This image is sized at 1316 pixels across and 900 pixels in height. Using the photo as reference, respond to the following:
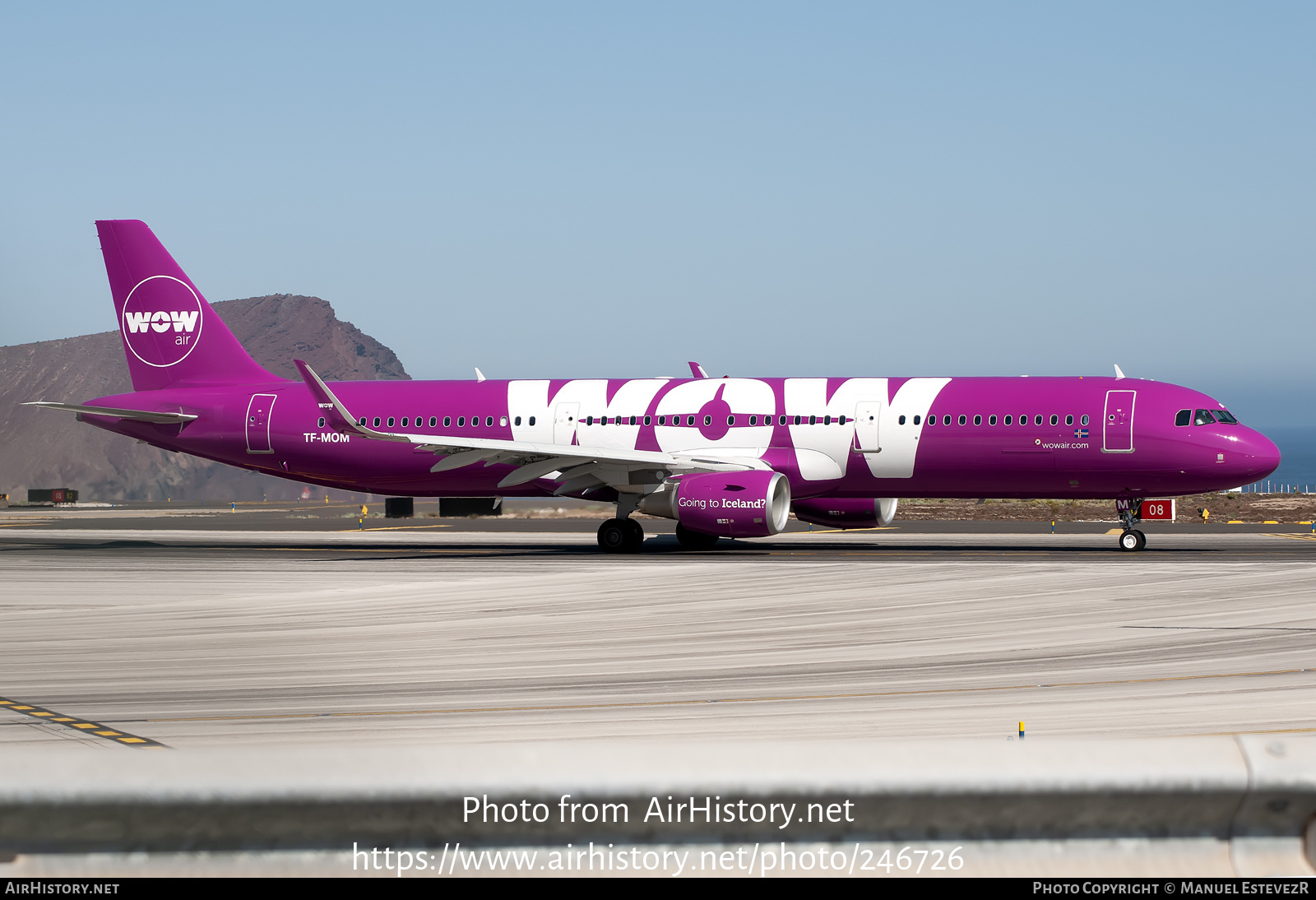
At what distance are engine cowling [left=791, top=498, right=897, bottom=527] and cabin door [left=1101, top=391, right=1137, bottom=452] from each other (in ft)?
19.1

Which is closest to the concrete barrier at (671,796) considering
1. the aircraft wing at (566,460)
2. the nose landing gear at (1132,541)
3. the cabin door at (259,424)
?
the aircraft wing at (566,460)

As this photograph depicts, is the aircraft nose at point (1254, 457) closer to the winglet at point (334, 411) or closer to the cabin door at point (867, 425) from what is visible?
the cabin door at point (867, 425)

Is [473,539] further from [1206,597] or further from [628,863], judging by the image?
[628,863]

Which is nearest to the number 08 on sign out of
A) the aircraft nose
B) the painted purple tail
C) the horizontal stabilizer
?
the aircraft nose

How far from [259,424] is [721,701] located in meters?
26.3

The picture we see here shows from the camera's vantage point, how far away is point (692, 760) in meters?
3.32

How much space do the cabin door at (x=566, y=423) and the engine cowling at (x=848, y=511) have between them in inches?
252

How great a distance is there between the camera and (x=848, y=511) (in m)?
31.6

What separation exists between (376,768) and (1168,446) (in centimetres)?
2780

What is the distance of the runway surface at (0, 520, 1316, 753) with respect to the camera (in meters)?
9.86

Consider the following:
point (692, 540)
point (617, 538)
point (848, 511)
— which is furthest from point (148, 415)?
point (848, 511)

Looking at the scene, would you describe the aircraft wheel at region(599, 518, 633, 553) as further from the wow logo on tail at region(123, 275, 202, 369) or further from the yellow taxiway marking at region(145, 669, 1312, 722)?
the yellow taxiway marking at region(145, 669, 1312, 722)

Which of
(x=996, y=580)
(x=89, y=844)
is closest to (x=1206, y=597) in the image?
(x=996, y=580)

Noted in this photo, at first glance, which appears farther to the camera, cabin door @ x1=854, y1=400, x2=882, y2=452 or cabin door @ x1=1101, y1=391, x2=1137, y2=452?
cabin door @ x1=854, y1=400, x2=882, y2=452
